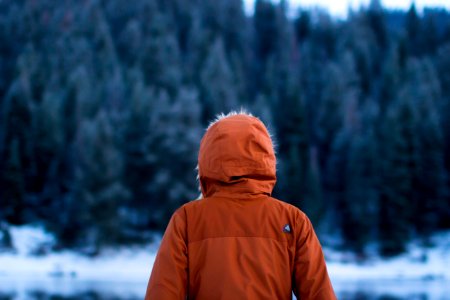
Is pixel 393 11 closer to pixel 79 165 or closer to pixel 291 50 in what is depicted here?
pixel 291 50

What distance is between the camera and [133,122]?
5197 cm

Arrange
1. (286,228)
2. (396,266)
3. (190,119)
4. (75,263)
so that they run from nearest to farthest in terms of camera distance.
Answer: (286,228), (75,263), (396,266), (190,119)

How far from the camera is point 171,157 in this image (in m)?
46.6

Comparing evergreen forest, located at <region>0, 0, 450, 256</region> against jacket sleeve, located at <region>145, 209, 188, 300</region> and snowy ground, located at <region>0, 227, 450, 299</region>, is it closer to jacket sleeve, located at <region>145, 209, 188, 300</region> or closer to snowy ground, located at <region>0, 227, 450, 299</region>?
snowy ground, located at <region>0, 227, 450, 299</region>

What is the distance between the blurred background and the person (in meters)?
24.3

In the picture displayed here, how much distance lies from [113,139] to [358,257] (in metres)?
20.3

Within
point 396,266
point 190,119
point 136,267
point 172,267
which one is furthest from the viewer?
point 190,119

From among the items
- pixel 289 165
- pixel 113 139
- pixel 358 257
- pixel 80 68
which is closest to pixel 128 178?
pixel 113 139

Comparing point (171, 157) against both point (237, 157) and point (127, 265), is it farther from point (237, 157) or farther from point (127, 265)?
point (237, 157)

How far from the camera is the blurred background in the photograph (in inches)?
1750

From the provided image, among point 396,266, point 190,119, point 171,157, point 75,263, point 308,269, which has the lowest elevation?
point 308,269

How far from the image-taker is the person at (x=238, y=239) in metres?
2.90

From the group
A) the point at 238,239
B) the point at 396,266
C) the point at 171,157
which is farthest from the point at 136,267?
the point at 238,239

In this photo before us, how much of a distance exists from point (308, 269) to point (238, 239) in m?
0.34
